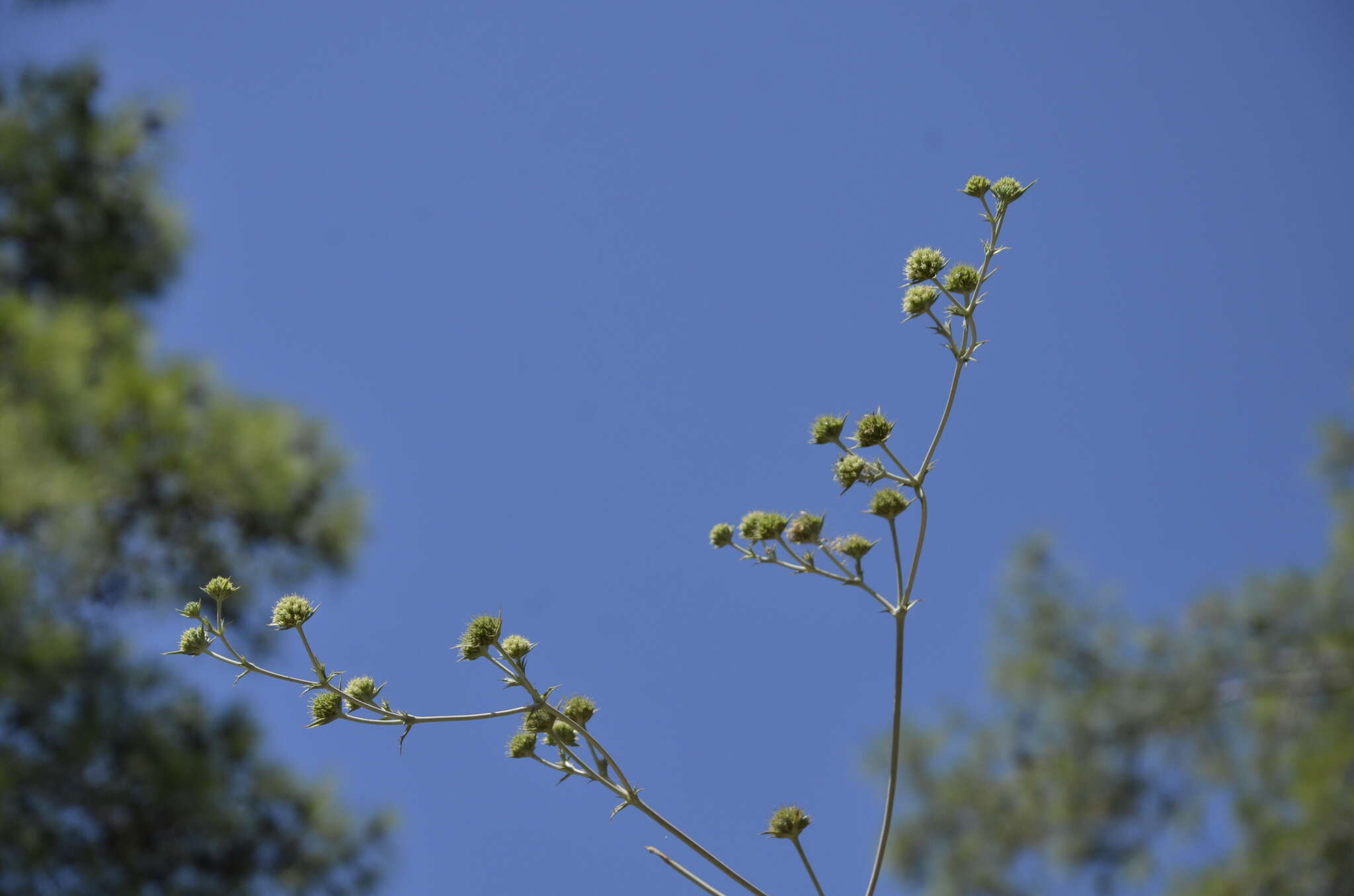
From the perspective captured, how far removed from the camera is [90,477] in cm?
515

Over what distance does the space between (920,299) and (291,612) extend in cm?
88

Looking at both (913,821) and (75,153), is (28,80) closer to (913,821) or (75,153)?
(75,153)

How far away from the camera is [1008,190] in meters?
1.31

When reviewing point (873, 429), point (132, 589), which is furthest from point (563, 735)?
point (132, 589)

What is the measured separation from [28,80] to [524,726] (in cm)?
820

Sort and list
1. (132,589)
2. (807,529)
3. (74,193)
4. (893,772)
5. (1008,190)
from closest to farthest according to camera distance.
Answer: (893,772), (807,529), (1008,190), (132,589), (74,193)

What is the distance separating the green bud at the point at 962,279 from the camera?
1.33 metres

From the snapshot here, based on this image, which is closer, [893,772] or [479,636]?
[893,772]

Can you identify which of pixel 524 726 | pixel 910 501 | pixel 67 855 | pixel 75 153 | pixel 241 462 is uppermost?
pixel 75 153

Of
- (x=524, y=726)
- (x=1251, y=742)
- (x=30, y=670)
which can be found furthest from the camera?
(x=1251, y=742)

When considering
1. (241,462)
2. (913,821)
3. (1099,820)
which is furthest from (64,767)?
(1099,820)

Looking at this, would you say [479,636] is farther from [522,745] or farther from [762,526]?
[762,526]

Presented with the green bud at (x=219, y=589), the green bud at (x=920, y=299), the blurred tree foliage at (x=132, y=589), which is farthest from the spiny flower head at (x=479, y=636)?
the blurred tree foliage at (x=132, y=589)

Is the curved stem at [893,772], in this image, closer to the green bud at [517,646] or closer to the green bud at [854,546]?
the green bud at [854,546]
